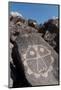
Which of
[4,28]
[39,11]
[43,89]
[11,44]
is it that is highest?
[39,11]

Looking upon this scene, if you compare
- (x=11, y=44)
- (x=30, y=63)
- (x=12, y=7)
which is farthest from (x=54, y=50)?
(x=12, y=7)

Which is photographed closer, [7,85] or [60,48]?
[7,85]

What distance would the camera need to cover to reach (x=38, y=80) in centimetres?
305

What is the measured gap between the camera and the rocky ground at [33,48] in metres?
2.99

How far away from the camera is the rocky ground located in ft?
9.81

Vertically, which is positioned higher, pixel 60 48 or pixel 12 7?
pixel 12 7

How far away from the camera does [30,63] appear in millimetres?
3031

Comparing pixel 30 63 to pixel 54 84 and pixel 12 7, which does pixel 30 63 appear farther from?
pixel 12 7

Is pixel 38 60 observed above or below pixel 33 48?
below

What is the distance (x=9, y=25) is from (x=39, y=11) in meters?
0.43

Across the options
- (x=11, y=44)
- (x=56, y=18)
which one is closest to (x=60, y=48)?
(x=56, y=18)

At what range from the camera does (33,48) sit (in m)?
3.06

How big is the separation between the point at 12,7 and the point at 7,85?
3.19ft

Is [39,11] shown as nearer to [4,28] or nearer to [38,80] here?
[4,28]
